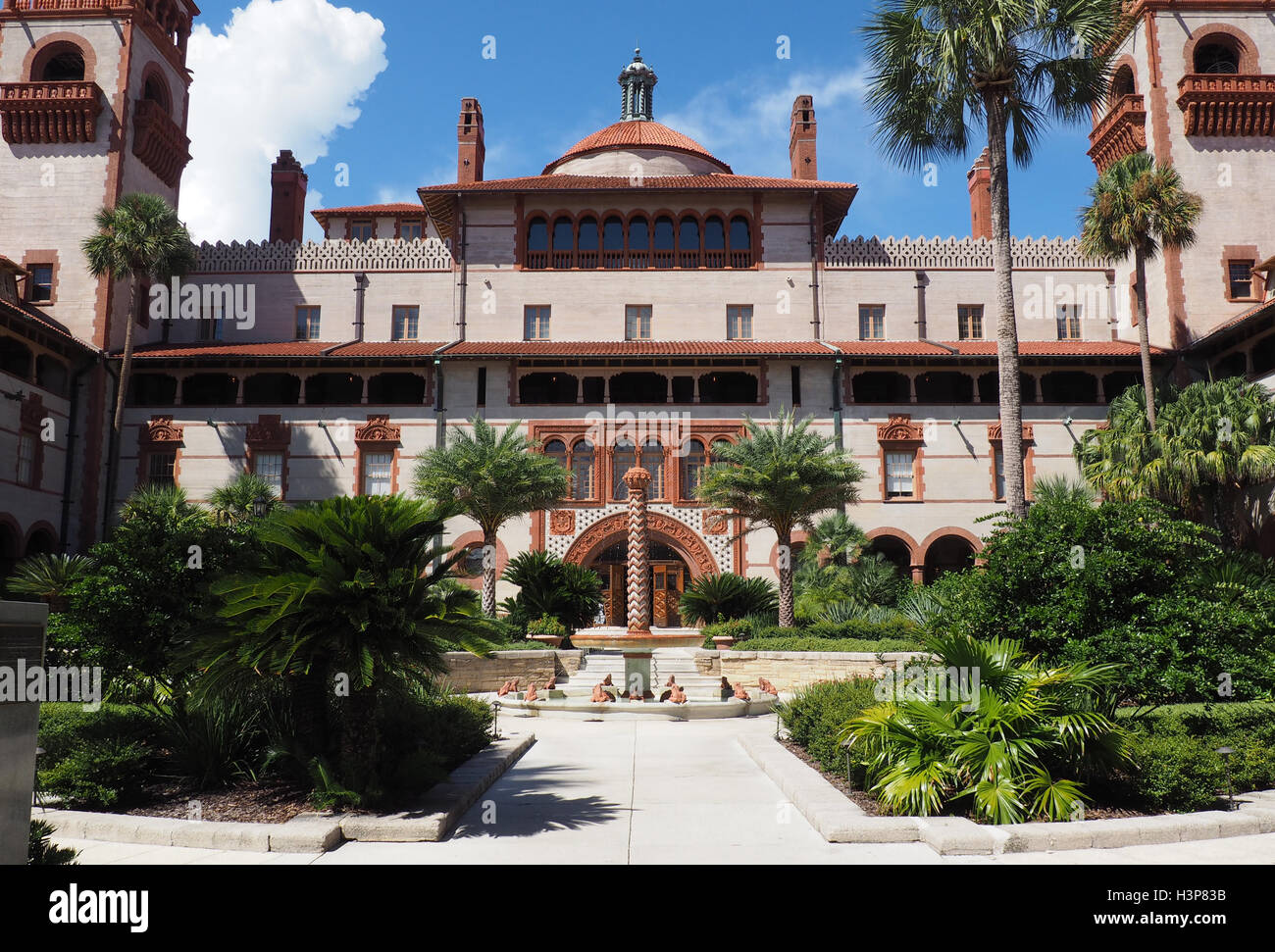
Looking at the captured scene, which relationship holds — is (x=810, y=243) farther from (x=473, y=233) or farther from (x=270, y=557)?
(x=270, y=557)

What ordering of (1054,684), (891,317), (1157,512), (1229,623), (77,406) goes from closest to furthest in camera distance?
(1054,684) < (1229,623) < (1157,512) < (77,406) < (891,317)

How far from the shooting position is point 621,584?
3584 centimetres

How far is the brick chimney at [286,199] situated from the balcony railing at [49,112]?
Answer: 9321 mm

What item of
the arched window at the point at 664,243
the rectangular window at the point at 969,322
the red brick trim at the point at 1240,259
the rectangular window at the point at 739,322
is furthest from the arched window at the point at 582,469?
the red brick trim at the point at 1240,259

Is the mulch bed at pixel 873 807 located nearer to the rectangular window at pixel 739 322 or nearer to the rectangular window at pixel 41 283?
the rectangular window at pixel 739 322

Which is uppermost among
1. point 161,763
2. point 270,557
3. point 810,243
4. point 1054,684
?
point 810,243

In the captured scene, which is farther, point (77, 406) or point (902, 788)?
point (77, 406)

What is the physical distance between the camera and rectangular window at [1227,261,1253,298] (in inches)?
1341

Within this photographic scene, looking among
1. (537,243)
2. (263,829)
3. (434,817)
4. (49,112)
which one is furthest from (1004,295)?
(49,112)

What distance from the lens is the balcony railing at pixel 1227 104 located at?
34.1m

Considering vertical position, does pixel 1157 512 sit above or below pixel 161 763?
above
